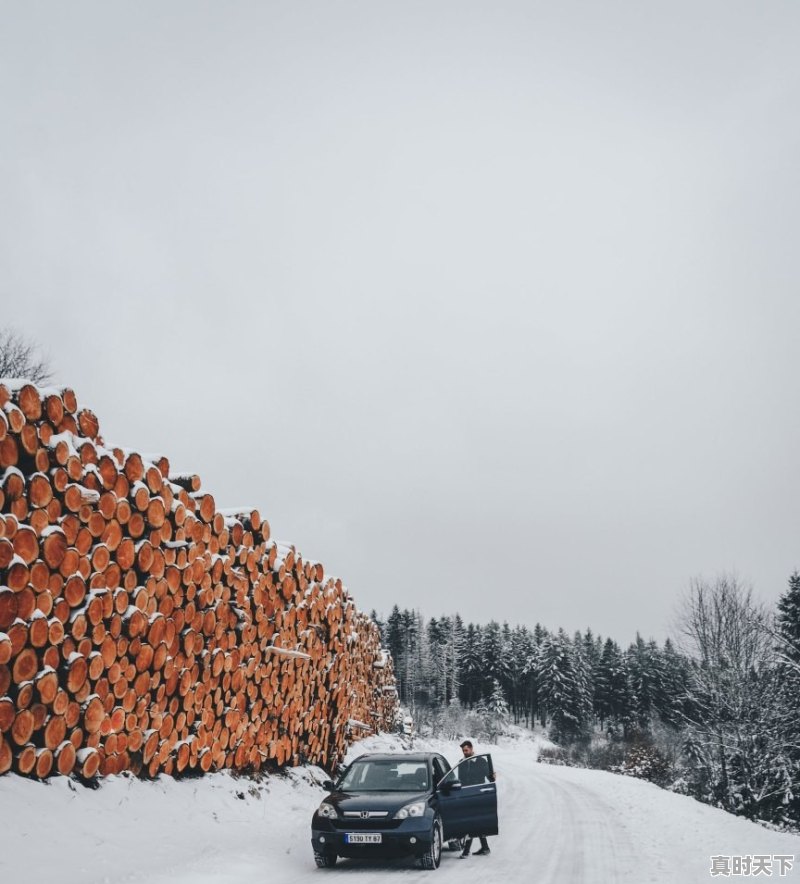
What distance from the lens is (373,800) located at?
26.9ft

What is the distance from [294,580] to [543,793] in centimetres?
986

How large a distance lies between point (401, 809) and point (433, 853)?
621mm

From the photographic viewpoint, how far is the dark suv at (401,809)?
7738 millimetres

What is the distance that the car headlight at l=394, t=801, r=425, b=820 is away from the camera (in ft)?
25.8

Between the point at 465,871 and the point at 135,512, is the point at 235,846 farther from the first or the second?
the point at 135,512

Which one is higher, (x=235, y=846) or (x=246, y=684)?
(x=246, y=684)

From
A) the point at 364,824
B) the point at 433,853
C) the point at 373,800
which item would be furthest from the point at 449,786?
the point at 364,824

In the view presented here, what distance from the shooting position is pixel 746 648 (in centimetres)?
2500

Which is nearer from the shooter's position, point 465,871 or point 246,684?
point 465,871

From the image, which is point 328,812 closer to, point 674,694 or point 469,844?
point 469,844

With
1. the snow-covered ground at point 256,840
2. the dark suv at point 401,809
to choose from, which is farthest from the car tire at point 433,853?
the snow-covered ground at point 256,840

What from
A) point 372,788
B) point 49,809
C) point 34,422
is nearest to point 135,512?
point 34,422

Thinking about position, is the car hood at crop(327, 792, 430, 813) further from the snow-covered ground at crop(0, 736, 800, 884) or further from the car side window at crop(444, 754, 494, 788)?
the car side window at crop(444, 754, 494, 788)

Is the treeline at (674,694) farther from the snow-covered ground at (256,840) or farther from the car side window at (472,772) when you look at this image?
the car side window at (472,772)
